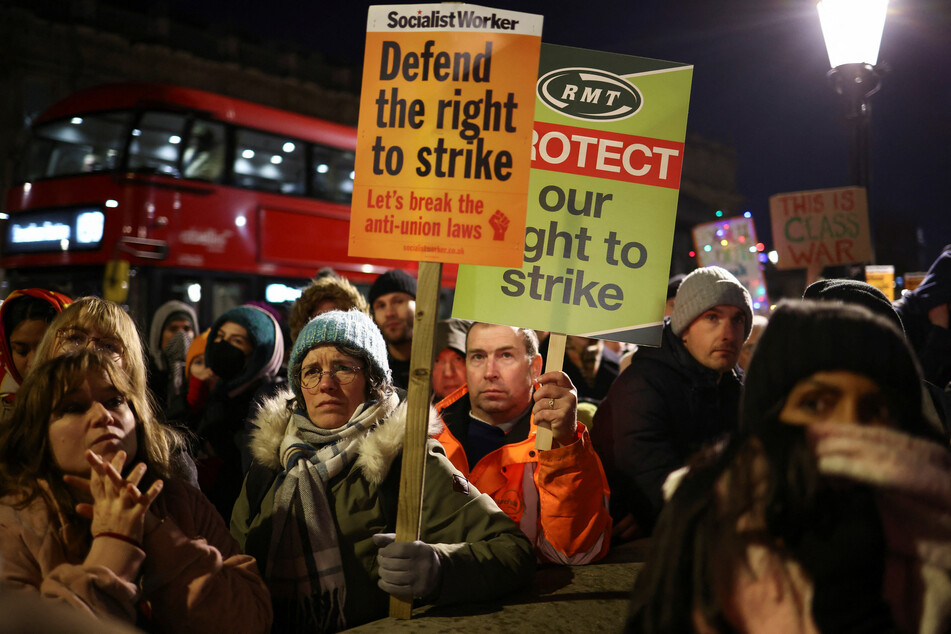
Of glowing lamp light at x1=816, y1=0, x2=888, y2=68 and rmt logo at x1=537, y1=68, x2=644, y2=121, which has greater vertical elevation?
glowing lamp light at x1=816, y1=0, x2=888, y2=68

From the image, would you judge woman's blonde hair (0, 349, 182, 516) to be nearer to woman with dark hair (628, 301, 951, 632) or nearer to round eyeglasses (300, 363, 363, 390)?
round eyeglasses (300, 363, 363, 390)

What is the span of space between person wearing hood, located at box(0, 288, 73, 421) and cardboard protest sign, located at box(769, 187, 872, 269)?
17.1 feet

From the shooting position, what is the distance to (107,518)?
1.75 meters

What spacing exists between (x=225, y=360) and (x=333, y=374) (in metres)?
1.97

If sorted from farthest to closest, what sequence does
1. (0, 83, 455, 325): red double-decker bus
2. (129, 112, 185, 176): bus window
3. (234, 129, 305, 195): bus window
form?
(234, 129, 305, 195): bus window < (129, 112, 185, 176): bus window < (0, 83, 455, 325): red double-decker bus

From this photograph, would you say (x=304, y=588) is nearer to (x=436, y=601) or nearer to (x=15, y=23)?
(x=436, y=601)

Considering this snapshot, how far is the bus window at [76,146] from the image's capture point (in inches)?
383

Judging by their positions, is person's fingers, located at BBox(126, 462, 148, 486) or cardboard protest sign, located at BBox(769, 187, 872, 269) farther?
cardboard protest sign, located at BBox(769, 187, 872, 269)

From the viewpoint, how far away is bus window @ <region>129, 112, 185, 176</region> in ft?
31.6

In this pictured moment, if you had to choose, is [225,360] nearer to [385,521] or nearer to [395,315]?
[395,315]

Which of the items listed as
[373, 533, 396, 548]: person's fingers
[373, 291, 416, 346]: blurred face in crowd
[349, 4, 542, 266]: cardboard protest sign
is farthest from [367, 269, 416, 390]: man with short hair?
[373, 533, 396, 548]: person's fingers

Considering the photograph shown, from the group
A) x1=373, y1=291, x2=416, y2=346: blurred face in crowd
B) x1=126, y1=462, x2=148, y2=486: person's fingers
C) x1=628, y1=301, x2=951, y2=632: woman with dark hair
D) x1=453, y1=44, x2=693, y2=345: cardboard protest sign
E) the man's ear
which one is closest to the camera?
x1=628, y1=301, x2=951, y2=632: woman with dark hair

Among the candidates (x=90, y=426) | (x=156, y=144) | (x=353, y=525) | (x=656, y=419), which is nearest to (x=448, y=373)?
(x=656, y=419)

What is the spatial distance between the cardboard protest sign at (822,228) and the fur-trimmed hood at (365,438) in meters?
4.66
